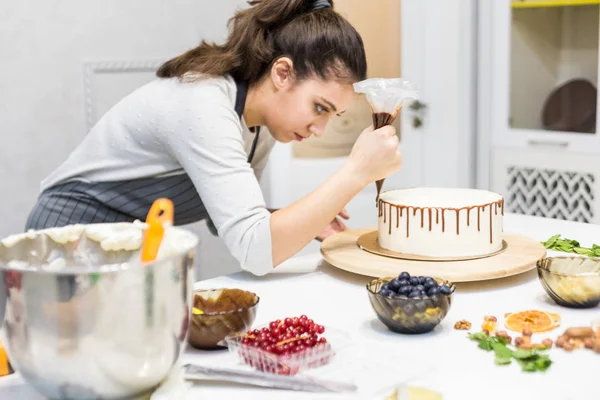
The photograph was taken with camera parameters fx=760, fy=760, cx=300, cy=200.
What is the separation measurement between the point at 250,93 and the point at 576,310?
85cm

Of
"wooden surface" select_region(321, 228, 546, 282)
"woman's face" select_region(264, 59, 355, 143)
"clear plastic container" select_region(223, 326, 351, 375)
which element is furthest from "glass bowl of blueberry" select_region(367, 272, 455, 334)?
"woman's face" select_region(264, 59, 355, 143)

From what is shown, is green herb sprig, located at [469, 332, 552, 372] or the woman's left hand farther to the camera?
the woman's left hand

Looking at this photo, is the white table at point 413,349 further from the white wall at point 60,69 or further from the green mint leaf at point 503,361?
the white wall at point 60,69

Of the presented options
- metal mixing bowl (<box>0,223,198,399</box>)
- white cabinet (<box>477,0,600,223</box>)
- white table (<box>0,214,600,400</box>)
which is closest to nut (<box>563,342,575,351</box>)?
white table (<box>0,214,600,400</box>)

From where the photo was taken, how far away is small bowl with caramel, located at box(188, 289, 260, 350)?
1024mm

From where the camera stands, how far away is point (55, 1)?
8.70 ft

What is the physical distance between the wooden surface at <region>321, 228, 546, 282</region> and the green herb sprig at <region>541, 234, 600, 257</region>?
0.07m

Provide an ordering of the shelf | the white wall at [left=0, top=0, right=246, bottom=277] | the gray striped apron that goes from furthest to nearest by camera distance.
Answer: the shelf, the white wall at [left=0, top=0, right=246, bottom=277], the gray striped apron

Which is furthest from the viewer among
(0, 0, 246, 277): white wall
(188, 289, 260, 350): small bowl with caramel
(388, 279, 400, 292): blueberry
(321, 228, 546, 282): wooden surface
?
(0, 0, 246, 277): white wall

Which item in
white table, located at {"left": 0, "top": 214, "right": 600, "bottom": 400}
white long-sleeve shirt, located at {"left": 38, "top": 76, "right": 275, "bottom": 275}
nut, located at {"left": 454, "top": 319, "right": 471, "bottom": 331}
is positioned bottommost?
white table, located at {"left": 0, "top": 214, "right": 600, "bottom": 400}

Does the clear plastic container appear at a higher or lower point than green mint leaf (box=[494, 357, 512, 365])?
higher

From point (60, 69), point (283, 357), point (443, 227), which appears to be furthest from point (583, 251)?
point (60, 69)

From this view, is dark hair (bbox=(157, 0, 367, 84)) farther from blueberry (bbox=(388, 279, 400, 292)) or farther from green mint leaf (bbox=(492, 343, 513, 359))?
green mint leaf (bbox=(492, 343, 513, 359))

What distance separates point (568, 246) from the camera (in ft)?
5.22
